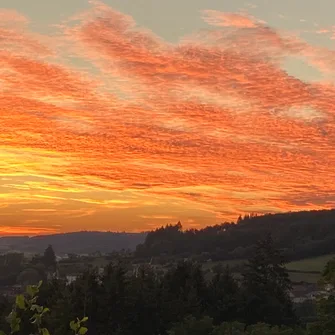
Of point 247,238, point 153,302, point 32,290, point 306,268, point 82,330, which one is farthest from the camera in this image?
point 247,238

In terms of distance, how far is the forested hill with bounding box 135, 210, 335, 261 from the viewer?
12682 centimetres

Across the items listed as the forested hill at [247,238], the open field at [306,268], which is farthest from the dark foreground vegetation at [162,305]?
the forested hill at [247,238]

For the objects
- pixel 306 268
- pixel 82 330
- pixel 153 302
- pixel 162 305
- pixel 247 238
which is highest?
pixel 82 330

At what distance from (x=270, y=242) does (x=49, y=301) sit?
104ft

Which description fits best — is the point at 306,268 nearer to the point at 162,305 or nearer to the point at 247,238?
the point at 247,238

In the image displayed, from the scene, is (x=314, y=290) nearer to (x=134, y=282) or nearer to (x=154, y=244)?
(x=134, y=282)

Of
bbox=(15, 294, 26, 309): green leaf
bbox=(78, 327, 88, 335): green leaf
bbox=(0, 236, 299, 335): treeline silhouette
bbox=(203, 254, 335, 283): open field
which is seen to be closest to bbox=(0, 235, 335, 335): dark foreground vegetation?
bbox=(0, 236, 299, 335): treeline silhouette

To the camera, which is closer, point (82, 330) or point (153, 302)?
point (82, 330)

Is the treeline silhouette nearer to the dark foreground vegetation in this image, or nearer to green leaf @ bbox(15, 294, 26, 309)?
the dark foreground vegetation

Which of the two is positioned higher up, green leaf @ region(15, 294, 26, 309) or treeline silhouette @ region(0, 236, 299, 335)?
green leaf @ region(15, 294, 26, 309)

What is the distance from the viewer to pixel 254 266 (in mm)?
62375

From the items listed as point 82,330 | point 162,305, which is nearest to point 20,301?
point 82,330

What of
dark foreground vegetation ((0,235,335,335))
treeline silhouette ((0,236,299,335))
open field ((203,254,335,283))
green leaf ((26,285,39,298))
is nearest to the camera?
green leaf ((26,285,39,298))

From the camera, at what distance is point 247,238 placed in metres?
151
